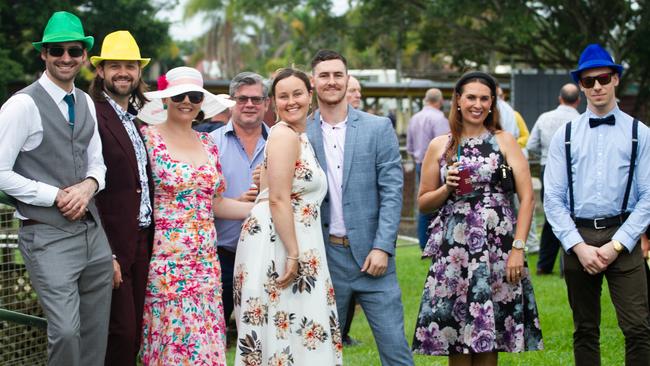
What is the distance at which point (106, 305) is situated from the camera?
5336 mm

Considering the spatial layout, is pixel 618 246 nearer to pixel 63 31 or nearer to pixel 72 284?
pixel 72 284

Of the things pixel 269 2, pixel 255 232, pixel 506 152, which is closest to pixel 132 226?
pixel 255 232

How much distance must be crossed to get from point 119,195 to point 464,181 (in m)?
2.15

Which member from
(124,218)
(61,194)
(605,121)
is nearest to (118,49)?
(124,218)

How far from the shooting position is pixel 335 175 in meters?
5.86

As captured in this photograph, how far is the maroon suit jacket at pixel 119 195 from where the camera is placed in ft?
18.3

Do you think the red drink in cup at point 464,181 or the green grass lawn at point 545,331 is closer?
the red drink in cup at point 464,181

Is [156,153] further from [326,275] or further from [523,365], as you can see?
[523,365]

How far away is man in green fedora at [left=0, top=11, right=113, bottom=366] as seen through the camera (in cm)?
502

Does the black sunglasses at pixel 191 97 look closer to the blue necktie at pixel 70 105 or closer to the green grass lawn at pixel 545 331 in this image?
the blue necktie at pixel 70 105

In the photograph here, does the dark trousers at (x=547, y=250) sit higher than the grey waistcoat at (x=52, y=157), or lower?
lower

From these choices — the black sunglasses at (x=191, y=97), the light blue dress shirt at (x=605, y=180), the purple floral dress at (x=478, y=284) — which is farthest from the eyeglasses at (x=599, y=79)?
the black sunglasses at (x=191, y=97)

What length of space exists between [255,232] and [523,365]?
9.80 feet

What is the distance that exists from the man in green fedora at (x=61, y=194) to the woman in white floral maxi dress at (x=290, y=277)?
2.64ft
